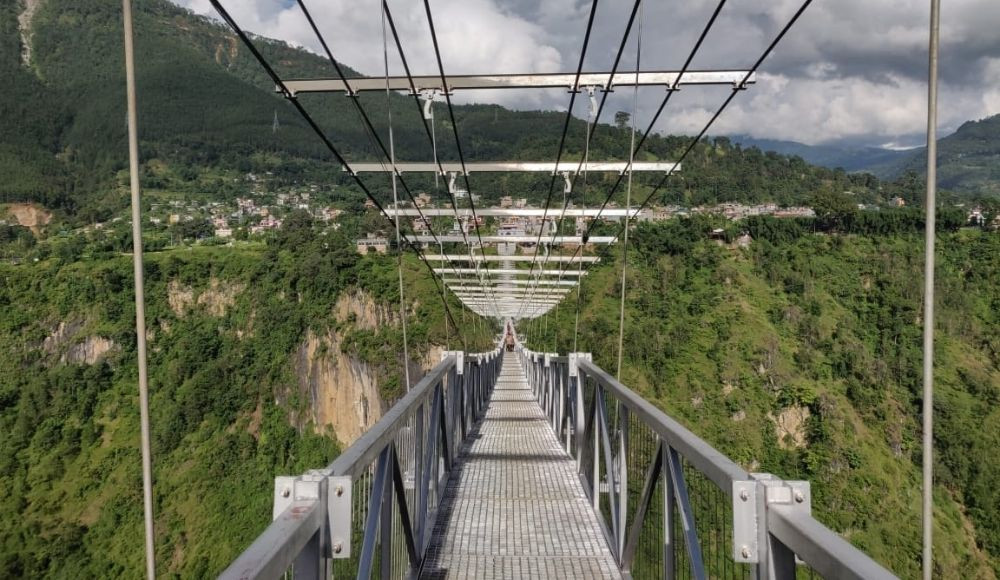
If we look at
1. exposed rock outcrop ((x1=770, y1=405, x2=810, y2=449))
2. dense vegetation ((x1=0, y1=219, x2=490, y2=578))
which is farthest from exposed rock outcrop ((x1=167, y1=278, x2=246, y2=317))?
exposed rock outcrop ((x1=770, y1=405, x2=810, y2=449))

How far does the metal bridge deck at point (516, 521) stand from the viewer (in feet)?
8.33

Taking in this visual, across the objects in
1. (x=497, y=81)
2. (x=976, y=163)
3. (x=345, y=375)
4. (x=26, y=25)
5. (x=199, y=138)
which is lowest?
(x=345, y=375)

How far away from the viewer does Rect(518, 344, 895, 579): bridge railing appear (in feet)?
3.51

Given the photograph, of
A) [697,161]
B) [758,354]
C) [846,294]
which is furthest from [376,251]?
[697,161]

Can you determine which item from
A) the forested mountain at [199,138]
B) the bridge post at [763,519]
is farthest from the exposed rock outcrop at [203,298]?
the bridge post at [763,519]

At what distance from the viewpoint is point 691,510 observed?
5.49ft

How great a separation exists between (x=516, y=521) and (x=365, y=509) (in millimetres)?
1471

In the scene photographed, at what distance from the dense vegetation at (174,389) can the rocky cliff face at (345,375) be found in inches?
16.4

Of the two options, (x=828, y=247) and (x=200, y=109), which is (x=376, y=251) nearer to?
(x=828, y=247)

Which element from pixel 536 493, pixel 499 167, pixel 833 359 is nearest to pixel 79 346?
pixel 833 359

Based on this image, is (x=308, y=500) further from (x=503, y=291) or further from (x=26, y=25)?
(x=26, y=25)

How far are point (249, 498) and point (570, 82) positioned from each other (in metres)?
33.9

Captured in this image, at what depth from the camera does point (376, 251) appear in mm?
42000

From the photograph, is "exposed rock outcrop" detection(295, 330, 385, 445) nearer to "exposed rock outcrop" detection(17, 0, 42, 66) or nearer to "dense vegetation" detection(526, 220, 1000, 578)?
"dense vegetation" detection(526, 220, 1000, 578)
